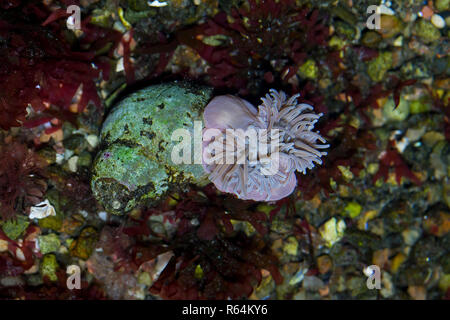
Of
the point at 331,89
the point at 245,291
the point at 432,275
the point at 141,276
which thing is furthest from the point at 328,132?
the point at 141,276

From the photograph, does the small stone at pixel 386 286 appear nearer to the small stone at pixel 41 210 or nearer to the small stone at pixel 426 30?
the small stone at pixel 426 30

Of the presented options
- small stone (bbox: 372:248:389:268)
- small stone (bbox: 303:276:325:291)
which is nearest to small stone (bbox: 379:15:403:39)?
small stone (bbox: 372:248:389:268)

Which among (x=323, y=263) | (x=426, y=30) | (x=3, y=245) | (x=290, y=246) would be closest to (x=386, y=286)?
(x=323, y=263)

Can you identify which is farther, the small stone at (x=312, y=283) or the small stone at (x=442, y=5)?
the small stone at (x=312, y=283)

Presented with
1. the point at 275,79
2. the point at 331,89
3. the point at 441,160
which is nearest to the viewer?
the point at 275,79

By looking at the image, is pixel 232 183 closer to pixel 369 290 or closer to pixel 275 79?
pixel 275 79

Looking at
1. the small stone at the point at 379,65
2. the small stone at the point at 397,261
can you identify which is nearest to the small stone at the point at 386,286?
the small stone at the point at 397,261

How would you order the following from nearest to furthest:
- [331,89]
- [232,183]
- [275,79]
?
[232,183]
[275,79]
[331,89]
